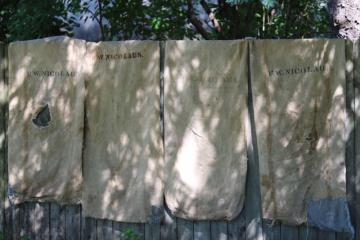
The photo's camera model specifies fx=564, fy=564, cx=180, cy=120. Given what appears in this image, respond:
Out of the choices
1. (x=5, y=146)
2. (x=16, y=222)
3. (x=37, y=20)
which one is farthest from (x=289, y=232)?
(x=37, y=20)

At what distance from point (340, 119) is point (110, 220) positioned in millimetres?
2104

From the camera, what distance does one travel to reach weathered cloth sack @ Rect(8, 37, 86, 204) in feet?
16.0

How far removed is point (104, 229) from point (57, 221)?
1.51 feet

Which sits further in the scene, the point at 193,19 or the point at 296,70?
the point at 193,19

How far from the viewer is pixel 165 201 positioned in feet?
15.4

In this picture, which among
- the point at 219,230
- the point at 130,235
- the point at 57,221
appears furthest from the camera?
the point at 57,221

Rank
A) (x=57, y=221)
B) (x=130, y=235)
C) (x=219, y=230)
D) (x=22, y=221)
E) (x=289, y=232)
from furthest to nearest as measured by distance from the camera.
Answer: (x=22, y=221) < (x=57, y=221) < (x=130, y=235) < (x=219, y=230) < (x=289, y=232)

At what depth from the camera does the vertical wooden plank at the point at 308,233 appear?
4414mm

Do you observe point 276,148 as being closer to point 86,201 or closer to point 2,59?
point 86,201

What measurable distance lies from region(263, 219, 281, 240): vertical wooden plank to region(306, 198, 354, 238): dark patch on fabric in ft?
0.94

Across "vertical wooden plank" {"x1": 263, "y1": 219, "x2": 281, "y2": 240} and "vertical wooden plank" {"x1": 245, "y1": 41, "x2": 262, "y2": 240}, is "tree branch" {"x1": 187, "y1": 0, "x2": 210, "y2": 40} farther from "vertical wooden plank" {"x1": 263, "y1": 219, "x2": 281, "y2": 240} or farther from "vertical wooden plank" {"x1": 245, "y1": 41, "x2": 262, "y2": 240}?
"vertical wooden plank" {"x1": 263, "y1": 219, "x2": 281, "y2": 240}

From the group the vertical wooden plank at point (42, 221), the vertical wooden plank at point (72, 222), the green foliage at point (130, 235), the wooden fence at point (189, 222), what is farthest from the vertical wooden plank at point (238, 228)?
the vertical wooden plank at point (42, 221)

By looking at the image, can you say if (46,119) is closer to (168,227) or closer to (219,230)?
(168,227)

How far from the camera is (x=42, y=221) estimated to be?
16.7ft
